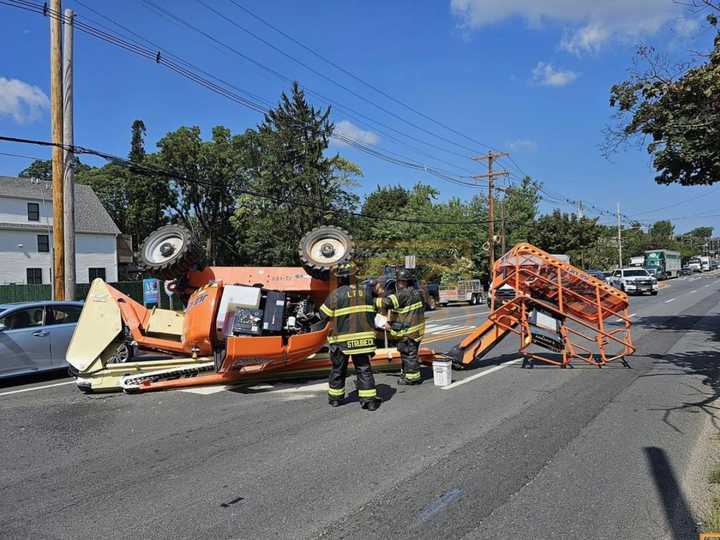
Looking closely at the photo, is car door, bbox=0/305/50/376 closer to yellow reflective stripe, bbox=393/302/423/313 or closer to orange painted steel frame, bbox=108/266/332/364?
orange painted steel frame, bbox=108/266/332/364

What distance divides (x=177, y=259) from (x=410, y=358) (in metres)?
3.79

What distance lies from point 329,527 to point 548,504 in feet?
5.23

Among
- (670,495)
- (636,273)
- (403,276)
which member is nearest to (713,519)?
(670,495)

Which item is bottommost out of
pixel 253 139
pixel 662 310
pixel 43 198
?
pixel 662 310

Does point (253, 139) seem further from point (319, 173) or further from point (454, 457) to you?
point (454, 457)

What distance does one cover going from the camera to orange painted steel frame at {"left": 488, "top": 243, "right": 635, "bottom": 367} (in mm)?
9391

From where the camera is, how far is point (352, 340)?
23.0ft

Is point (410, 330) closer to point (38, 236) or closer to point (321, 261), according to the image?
point (321, 261)

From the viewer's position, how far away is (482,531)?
3619 millimetres

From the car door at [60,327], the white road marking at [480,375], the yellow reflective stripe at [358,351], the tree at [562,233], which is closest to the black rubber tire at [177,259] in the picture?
the car door at [60,327]

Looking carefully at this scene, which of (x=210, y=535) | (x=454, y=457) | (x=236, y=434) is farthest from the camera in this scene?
(x=236, y=434)

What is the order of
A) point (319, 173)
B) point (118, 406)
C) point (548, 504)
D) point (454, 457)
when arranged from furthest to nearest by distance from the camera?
point (319, 173) → point (118, 406) → point (454, 457) → point (548, 504)

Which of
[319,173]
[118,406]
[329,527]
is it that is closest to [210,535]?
[329,527]

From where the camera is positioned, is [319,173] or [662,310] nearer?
[662,310]
